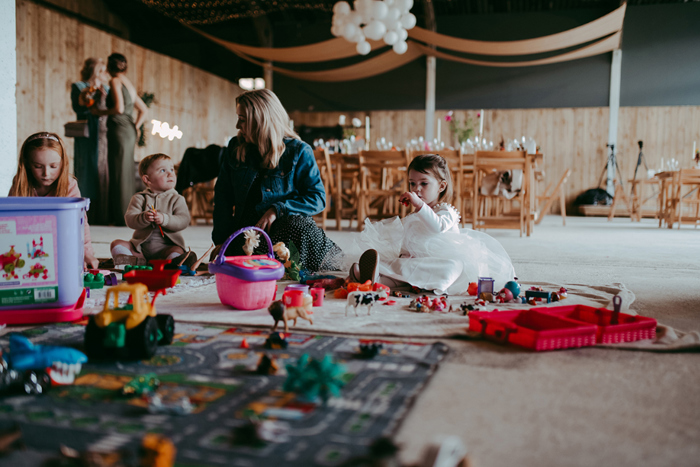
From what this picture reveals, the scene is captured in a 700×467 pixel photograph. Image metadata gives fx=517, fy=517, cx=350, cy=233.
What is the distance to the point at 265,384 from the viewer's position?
94 cm

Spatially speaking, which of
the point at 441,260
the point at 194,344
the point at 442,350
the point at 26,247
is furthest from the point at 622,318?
the point at 26,247

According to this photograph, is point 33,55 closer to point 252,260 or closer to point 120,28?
point 120,28

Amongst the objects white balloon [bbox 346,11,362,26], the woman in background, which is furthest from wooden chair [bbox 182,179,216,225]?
white balloon [bbox 346,11,362,26]

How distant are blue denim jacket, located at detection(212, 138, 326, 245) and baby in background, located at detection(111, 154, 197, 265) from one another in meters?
0.22

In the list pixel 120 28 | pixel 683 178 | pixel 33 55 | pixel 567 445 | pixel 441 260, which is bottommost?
pixel 567 445

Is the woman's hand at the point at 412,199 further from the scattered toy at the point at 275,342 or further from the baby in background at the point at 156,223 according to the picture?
the baby in background at the point at 156,223

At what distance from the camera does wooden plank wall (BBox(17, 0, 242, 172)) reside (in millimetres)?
5594

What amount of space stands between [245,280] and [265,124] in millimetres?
928

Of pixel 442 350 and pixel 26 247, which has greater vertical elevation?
pixel 26 247

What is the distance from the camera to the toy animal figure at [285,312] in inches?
49.8

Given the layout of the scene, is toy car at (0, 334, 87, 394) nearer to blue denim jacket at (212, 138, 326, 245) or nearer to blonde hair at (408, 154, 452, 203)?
blue denim jacket at (212, 138, 326, 245)

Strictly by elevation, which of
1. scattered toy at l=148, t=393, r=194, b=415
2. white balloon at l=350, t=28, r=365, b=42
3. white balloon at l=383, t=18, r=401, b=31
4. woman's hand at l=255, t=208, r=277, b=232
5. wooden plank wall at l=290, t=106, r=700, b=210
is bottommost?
scattered toy at l=148, t=393, r=194, b=415

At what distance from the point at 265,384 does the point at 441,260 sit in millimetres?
1150

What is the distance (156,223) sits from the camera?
2398 millimetres
